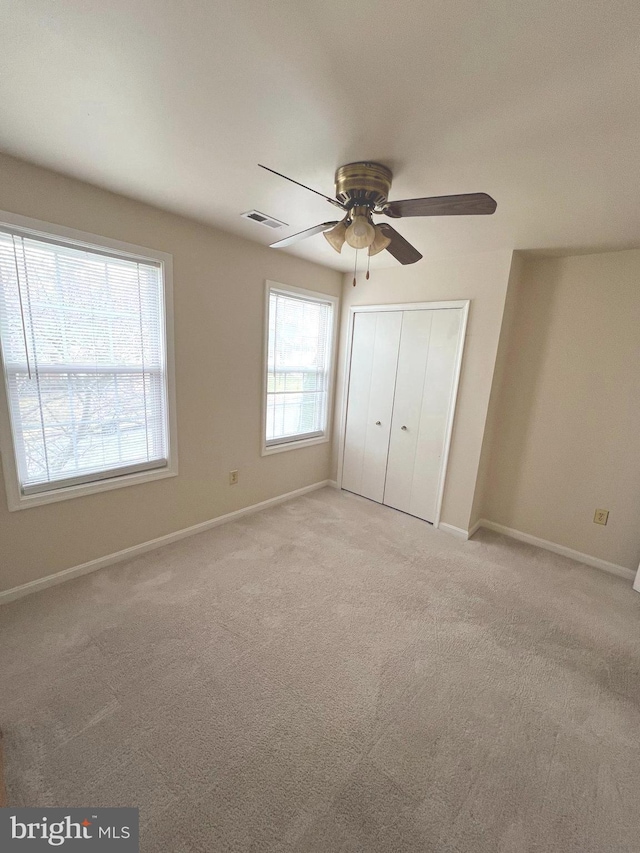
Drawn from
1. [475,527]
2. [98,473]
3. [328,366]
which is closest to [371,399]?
[328,366]

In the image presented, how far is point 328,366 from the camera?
12.4 feet

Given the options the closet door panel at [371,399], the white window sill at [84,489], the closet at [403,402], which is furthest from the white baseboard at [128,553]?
the closet at [403,402]

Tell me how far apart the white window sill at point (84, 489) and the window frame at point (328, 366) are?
0.94m

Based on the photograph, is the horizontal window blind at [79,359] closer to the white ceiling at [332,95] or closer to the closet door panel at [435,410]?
the white ceiling at [332,95]

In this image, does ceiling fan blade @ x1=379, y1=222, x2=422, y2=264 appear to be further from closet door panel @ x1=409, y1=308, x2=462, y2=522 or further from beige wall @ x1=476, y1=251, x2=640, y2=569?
beige wall @ x1=476, y1=251, x2=640, y2=569

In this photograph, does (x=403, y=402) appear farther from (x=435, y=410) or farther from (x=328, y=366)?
(x=328, y=366)

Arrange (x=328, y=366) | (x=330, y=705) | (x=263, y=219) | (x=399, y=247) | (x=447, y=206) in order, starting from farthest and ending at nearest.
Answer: (x=328, y=366) → (x=263, y=219) → (x=399, y=247) → (x=330, y=705) → (x=447, y=206)

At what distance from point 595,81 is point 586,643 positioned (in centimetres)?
258

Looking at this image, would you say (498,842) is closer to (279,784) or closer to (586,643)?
(279,784)

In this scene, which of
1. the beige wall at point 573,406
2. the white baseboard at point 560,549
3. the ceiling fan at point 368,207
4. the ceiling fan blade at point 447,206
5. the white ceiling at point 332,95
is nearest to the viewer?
the white ceiling at point 332,95

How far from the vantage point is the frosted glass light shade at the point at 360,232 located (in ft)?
5.07

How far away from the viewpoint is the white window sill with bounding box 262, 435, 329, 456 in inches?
131

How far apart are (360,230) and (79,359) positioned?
1.79 meters

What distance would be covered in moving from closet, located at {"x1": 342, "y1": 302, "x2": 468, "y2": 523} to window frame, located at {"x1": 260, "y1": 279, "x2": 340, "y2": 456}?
0.23m
